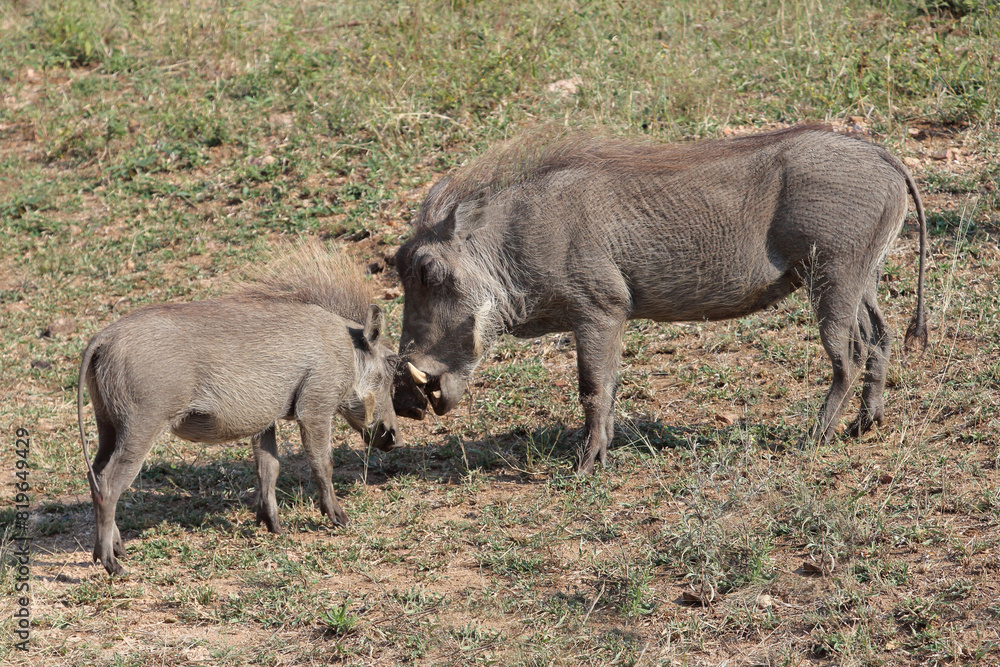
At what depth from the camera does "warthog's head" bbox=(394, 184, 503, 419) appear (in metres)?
5.26

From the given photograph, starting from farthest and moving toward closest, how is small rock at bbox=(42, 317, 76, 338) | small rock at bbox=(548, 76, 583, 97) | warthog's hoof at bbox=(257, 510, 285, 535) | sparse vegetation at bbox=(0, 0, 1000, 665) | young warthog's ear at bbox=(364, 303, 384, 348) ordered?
small rock at bbox=(548, 76, 583, 97)
small rock at bbox=(42, 317, 76, 338)
young warthog's ear at bbox=(364, 303, 384, 348)
warthog's hoof at bbox=(257, 510, 285, 535)
sparse vegetation at bbox=(0, 0, 1000, 665)

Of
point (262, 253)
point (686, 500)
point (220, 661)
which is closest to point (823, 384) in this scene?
point (686, 500)

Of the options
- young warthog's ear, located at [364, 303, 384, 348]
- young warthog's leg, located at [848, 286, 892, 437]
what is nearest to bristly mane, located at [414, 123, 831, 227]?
young warthog's ear, located at [364, 303, 384, 348]

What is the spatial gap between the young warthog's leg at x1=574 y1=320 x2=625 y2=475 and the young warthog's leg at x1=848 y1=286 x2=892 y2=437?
120 centimetres

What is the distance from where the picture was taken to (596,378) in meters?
5.16

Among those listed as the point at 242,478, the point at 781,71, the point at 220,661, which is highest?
the point at 781,71

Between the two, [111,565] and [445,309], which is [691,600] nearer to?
[445,309]

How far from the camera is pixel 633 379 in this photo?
20.1 ft

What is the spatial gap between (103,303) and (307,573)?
386 cm

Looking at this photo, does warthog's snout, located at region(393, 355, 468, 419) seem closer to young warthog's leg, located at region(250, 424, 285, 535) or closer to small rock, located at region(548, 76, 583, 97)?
young warthog's leg, located at region(250, 424, 285, 535)

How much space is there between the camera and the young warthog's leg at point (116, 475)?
4.28 meters

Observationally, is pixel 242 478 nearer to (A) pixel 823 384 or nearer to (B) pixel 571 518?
(B) pixel 571 518

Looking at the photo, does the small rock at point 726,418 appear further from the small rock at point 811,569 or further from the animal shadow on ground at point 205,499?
the animal shadow on ground at point 205,499

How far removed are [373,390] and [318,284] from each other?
61 centimetres
